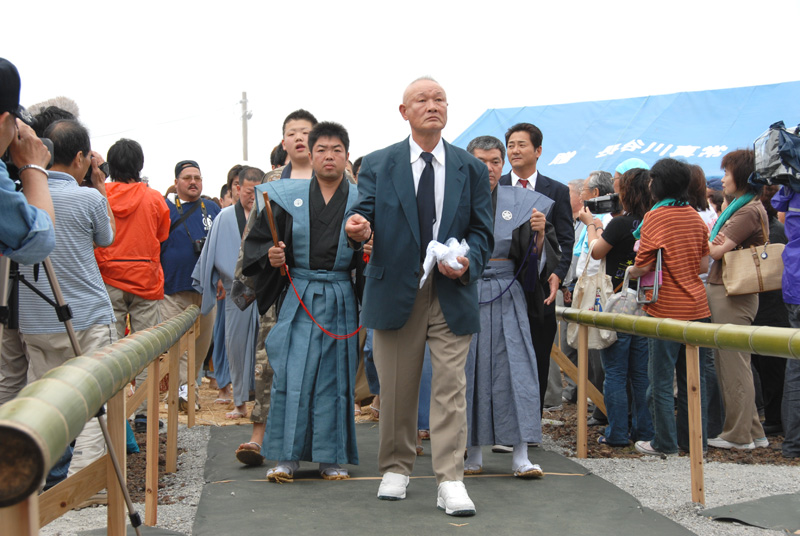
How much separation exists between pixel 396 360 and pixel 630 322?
1458 millimetres

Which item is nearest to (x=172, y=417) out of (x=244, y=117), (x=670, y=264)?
(x=670, y=264)

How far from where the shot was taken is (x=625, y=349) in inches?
233

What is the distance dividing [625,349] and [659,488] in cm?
157

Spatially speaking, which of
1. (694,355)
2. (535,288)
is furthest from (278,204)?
(694,355)

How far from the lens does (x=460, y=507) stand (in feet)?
12.4

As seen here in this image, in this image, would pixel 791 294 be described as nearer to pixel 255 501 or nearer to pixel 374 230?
pixel 374 230

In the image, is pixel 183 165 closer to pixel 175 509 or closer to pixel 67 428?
pixel 175 509

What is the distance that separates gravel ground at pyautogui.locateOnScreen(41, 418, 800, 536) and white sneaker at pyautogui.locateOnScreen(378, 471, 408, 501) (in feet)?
3.08

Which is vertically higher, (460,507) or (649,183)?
(649,183)

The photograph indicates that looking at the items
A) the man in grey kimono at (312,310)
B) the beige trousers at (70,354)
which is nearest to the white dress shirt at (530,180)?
the man in grey kimono at (312,310)

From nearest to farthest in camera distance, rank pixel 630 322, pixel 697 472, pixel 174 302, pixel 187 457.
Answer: pixel 697 472
pixel 630 322
pixel 187 457
pixel 174 302

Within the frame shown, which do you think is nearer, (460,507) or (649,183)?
(460,507)

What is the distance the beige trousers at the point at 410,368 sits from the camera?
4.06 metres

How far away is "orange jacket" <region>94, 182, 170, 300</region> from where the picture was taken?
236 inches
